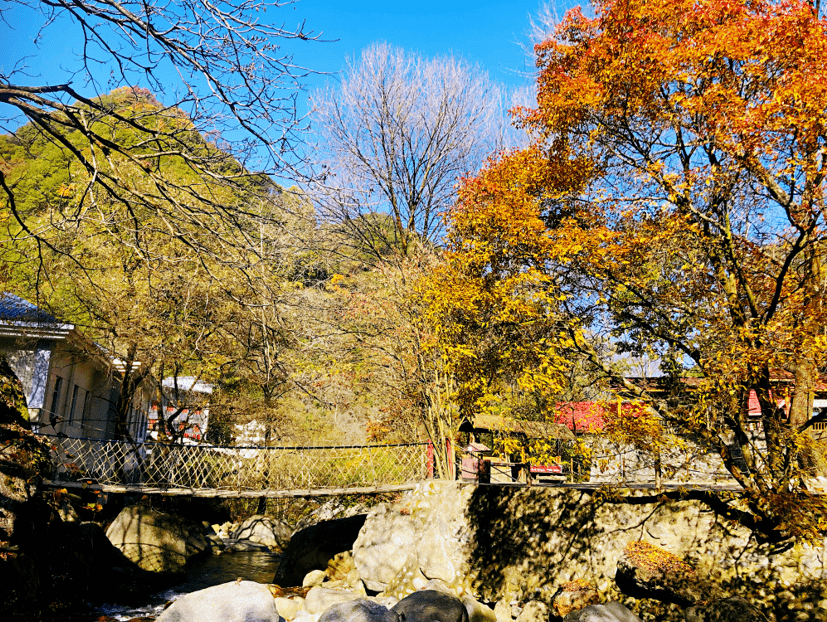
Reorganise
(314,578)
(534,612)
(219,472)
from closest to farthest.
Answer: (534,612)
(219,472)
(314,578)

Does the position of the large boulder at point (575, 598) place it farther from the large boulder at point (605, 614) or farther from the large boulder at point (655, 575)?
the large boulder at point (605, 614)

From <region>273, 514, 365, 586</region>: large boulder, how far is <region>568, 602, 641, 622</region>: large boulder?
652cm

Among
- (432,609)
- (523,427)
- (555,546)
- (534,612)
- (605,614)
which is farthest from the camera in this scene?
(523,427)

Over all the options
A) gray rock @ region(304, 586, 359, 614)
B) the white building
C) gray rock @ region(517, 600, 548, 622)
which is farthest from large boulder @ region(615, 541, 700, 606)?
the white building

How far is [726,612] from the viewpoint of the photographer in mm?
6508

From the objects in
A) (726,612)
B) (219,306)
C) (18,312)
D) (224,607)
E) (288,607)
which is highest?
(219,306)

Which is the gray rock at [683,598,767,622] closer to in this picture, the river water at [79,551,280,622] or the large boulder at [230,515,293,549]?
the river water at [79,551,280,622]

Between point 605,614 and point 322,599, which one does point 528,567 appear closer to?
point 605,614

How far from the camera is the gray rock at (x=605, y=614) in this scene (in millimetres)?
7082

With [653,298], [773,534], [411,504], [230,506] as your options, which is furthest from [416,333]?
[230,506]

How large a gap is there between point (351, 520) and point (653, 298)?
9.01m

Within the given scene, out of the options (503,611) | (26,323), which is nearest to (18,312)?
(26,323)

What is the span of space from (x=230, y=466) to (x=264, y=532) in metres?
3.49

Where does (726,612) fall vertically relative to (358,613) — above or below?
above
